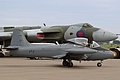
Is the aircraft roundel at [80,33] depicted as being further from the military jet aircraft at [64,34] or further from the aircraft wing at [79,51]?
the aircraft wing at [79,51]

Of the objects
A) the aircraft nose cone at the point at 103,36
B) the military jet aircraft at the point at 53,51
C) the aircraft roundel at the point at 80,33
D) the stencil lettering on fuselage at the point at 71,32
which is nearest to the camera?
the military jet aircraft at the point at 53,51

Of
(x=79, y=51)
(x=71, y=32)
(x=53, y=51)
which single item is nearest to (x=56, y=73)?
(x=79, y=51)

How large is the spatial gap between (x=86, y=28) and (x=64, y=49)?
9.89 meters

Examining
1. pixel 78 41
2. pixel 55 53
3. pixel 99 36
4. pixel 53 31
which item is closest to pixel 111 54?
pixel 78 41

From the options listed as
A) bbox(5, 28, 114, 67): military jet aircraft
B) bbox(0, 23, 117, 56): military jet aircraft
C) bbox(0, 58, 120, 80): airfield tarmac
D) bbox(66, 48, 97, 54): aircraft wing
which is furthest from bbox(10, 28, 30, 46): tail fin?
bbox(0, 23, 117, 56): military jet aircraft

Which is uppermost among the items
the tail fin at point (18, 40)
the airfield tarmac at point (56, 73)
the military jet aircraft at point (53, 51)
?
the tail fin at point (18, 40)

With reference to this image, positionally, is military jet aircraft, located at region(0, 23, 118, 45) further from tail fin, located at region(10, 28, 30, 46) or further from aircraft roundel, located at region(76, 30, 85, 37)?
tail fin, located at region(10, 28, 30, 46)

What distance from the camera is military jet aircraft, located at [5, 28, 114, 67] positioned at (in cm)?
1667

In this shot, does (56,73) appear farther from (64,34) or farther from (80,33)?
(64,34)

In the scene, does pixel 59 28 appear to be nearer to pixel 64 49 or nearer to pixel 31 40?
pixel 31 40

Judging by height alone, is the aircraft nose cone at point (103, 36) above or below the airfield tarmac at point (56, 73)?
above

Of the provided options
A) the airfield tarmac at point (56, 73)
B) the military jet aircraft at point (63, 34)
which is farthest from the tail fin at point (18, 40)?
the military jet aircraft at point (63, 34)

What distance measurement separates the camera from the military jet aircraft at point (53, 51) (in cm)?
1667

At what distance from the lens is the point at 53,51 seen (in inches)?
673
